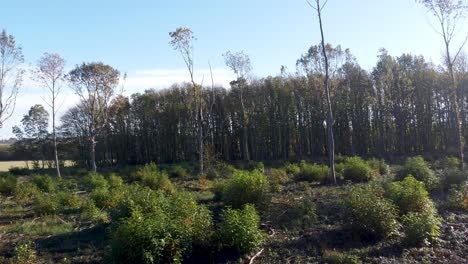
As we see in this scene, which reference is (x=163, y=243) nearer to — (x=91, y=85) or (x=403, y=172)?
(x=403, y=172)

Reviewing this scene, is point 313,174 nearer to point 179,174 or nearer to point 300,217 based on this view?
point 300,217

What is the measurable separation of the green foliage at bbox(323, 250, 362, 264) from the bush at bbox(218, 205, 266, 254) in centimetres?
127

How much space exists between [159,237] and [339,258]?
10.8 feet

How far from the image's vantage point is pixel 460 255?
884 cm

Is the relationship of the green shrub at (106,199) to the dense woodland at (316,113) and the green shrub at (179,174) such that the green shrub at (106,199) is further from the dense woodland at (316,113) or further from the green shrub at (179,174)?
the dense woodland at (316,113)

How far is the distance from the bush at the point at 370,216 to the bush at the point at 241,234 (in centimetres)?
228

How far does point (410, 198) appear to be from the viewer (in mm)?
10406

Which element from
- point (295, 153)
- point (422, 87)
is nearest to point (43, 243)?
point (295, 153)

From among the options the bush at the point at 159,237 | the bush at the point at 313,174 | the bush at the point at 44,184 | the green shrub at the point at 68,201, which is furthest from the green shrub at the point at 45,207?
→ the bush at the point at 313,174

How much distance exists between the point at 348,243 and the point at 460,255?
215cm

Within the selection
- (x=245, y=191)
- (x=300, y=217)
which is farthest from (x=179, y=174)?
(x=300, y=217)

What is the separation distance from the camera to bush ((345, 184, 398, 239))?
9234 mm

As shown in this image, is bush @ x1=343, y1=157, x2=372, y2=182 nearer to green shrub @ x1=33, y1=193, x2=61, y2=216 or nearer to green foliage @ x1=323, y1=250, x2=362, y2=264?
green foliage @ x1=323, y1=250, x2=362, y2=264

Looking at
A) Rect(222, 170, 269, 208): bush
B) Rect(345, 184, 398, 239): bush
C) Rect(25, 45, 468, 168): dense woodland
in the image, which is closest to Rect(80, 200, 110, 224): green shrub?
Rect(222, 170, 269, 208): bush
